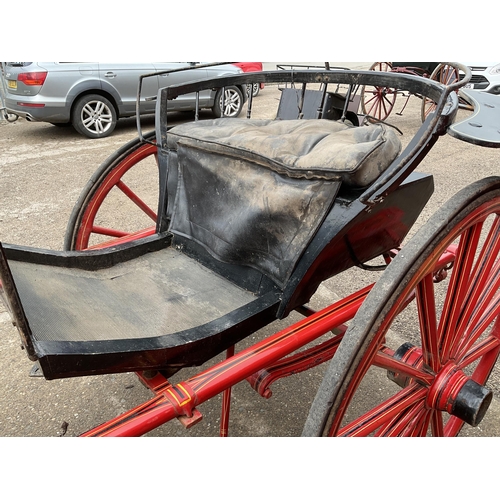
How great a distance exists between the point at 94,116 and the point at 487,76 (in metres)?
5.85

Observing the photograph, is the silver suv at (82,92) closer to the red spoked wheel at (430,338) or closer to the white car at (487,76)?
the white car at (487,76)

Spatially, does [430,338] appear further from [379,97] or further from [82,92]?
[379,97]

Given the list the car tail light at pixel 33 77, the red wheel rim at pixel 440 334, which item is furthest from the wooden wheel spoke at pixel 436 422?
the car tail light at pixel 33 77

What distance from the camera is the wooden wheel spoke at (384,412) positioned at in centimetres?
138

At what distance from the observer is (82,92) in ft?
20.5

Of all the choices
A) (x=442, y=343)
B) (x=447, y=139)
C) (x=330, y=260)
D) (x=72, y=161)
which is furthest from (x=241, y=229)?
(x=447, y=139)

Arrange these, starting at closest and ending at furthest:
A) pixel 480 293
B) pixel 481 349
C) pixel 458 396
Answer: pixel 458 396 → pixel 480 293 → pixel 481 349

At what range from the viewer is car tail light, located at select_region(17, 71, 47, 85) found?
584cm

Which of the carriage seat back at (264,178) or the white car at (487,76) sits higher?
the white car at (487,76)

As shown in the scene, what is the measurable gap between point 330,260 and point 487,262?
0.57m

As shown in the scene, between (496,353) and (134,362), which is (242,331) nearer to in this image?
(134,362)

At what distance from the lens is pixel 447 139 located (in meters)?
6.58

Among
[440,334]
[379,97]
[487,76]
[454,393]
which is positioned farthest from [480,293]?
[487,76]

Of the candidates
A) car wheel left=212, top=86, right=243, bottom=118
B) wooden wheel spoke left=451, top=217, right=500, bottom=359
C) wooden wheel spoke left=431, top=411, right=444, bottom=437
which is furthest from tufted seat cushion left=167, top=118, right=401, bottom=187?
car wheel left=212, top=86, right=243, bottom=118
